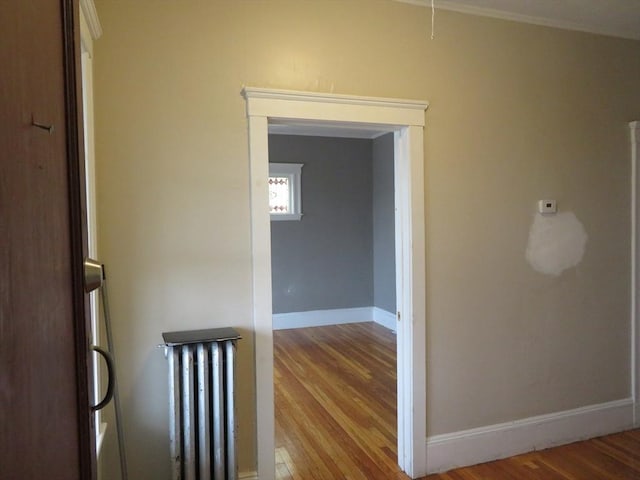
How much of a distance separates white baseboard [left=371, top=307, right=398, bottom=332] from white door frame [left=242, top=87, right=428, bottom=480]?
337 cm

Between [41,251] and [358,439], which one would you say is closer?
[41,251]

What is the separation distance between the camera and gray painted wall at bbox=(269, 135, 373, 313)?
623 cm

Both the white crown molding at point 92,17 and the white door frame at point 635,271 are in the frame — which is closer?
the white crown molding at point 92,17

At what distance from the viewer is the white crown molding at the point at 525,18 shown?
8.58ft

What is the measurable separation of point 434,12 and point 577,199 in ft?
5.02

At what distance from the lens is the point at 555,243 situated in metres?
2.93

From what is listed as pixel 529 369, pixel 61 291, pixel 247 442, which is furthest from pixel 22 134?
pixel 529 369

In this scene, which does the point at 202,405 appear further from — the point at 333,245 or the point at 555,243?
the point at 333,245

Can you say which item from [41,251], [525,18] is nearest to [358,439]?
[41,251]

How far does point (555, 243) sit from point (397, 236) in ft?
3.63

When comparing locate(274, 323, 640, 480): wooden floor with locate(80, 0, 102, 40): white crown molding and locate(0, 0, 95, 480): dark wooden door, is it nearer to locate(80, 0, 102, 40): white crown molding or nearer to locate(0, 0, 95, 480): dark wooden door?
locate(0, 0, 95, 480): dark wooden door

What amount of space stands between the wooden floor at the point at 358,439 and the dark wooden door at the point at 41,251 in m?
2.12

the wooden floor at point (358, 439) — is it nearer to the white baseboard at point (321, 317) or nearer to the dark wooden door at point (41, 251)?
the white baseboard at point (321, 317)

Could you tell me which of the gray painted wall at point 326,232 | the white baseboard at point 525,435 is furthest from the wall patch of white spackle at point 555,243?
the gray painted wall at point 326,232
